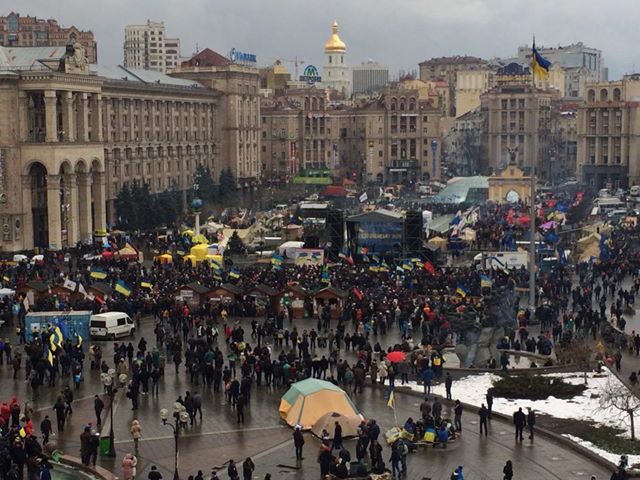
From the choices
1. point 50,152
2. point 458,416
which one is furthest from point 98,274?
point 458,416

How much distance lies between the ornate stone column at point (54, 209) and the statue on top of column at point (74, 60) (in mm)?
5885

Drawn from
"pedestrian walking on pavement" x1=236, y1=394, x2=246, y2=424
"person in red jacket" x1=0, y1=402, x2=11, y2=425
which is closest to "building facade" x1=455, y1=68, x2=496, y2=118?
"pedestrian walking on pavement" x1=236, y1=394, x2=246, y2=424

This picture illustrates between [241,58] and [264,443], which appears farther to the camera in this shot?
[241,58]

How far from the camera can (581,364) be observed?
32.2 meters

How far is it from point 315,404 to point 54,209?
122ft

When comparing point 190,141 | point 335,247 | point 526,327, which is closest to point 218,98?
point 190,141

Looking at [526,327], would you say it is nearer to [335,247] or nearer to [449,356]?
[449,356]

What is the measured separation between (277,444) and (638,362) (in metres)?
12.6

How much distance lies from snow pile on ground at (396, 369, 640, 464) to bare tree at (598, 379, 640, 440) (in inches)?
5.7

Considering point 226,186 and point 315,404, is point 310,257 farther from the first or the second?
point 226,186

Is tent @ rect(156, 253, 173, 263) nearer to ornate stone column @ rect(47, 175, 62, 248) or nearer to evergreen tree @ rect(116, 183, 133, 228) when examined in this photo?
ornate stone column @ rect(47, 175, 62, 248)

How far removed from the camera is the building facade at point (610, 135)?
10675cm

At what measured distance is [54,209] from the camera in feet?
200

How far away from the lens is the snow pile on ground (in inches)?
1072
